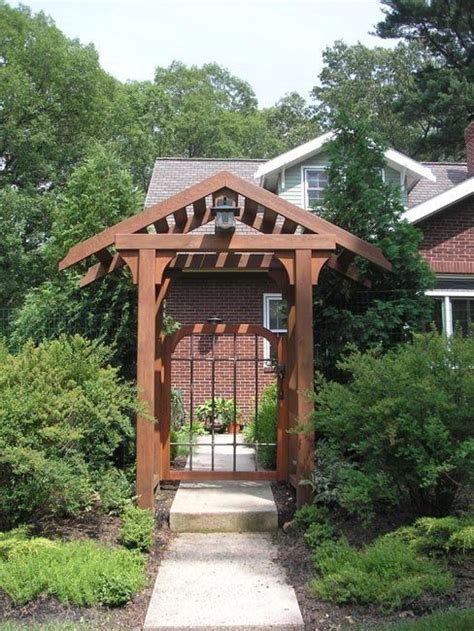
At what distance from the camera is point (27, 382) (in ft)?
18.5

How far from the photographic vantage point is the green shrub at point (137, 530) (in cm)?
541

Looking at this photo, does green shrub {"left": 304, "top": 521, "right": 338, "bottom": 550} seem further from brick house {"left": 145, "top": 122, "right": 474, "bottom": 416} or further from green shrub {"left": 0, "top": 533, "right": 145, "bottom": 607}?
brick house {"left": 145, "top": 122, "right": 474, "bottom": 416}

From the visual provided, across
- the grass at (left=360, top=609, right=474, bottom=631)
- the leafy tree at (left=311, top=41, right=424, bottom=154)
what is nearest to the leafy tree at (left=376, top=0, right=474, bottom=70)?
the leafy tree at (left=311, top=41, right=424, bottom=154)

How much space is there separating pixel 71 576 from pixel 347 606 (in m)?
1.90

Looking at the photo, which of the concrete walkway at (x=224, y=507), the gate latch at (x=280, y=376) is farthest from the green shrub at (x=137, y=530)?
the gate latch at (x=280, y=376)

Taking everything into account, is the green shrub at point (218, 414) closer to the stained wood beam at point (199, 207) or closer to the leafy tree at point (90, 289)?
the leafy tree at point (90, 289)

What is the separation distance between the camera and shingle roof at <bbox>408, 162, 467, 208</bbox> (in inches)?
620

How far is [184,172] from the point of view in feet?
55.1

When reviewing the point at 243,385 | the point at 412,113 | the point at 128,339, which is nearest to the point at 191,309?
the point at 243,385

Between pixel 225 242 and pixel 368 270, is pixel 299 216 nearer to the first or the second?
pixel 225 242

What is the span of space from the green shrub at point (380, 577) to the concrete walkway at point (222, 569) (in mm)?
304

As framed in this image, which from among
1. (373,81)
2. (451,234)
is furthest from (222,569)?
(373,81)

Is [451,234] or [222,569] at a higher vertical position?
[451,234]

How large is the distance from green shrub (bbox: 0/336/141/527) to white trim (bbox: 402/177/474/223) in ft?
22.7
